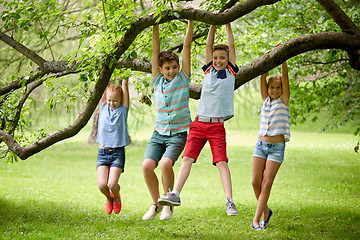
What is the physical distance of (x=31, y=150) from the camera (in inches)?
251

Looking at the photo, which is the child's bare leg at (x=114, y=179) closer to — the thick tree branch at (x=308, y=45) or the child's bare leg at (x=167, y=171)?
the child's bare leg at (x=167, y=171)

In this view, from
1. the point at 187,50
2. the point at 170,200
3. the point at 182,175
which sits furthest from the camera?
the point at 187,50

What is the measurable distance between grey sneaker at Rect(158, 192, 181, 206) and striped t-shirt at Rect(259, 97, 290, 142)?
1567 mm

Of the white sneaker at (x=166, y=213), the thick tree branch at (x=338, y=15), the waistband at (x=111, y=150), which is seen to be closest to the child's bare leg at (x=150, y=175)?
the white sneaker at (x=166, y=213)

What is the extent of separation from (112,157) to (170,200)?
1.64 m

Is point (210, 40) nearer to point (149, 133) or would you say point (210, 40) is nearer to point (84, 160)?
point (84, 160)

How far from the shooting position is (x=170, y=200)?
4836 millimetres

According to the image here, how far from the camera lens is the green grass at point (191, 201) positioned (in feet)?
22.4

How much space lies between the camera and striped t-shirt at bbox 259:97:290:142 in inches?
229

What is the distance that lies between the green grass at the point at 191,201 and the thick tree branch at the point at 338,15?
106 inches

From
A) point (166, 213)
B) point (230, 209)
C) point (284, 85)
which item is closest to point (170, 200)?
point (166, 213)

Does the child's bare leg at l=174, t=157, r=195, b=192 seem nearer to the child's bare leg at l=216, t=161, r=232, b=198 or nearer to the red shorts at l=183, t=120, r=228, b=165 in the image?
the red shorts at l=183, t=120, r=228, b=165

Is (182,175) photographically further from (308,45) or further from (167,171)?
(308,45)

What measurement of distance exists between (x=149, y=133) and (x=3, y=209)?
19673mm
